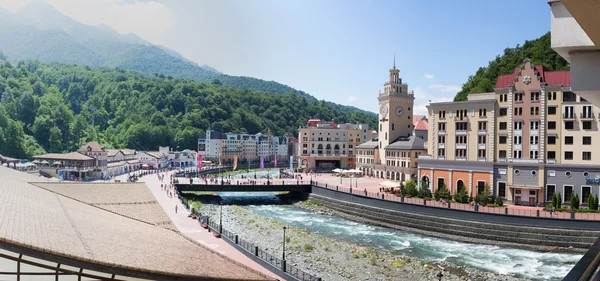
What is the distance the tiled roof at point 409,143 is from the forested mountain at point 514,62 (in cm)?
1297

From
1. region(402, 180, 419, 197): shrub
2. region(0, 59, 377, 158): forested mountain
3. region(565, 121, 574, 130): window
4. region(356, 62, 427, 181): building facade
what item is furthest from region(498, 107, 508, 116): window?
region(0, 59, 377, 158): forested mountain

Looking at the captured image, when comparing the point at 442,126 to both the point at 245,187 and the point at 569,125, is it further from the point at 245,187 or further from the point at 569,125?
the point at 245,187

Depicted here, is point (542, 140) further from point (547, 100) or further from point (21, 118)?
point (21, 118)

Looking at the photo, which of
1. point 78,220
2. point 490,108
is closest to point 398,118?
point 490,108

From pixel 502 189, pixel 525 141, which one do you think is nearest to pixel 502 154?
pixel 525 141

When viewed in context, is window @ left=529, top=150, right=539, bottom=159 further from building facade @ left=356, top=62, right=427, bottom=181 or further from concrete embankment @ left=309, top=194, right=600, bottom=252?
building facade @ left=356, top=62, right=427, bottom=181

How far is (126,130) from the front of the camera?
433 feet

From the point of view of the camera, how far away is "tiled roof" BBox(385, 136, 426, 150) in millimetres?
68188

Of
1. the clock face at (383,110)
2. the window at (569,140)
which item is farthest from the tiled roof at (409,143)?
the window at (569,140)

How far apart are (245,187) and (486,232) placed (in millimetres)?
31859

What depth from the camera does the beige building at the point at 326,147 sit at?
98.4 m

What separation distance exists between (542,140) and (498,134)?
4.24 meters

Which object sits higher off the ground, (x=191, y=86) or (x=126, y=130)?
(x=191, y=86)

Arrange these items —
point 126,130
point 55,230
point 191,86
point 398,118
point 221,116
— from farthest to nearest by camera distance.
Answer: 1. point 191,86
2. point 221,116
3. point 126,130
4. point 398,118
5. point 55,230
